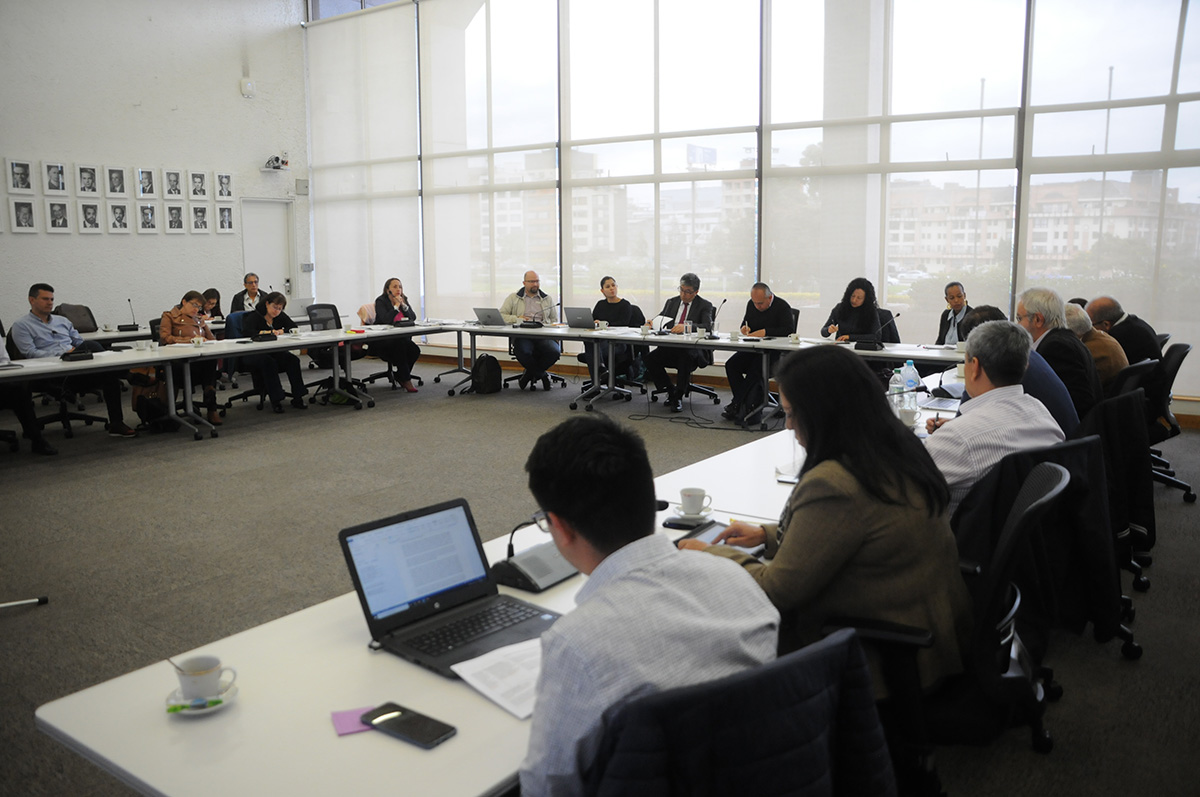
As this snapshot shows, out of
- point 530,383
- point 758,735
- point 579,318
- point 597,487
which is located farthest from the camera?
point 530,383

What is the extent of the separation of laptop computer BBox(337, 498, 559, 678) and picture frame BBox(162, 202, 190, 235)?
10.2 m

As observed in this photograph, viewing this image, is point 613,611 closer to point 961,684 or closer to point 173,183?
point 961,684

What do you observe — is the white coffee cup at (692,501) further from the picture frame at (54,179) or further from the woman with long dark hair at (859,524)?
the picture frame at (54,179)

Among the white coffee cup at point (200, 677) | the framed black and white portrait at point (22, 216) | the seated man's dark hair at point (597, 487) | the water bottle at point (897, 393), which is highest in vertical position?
the framed black and white portrait at point (22, 216)

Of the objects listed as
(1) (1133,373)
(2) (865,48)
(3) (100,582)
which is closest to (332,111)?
(2) (865,48)

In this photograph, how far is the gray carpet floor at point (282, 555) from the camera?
257 cm

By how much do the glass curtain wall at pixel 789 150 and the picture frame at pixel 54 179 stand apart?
11.4 ft

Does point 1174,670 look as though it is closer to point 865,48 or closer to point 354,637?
point 354,637

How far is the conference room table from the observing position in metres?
1.32

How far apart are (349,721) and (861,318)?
22.6ft

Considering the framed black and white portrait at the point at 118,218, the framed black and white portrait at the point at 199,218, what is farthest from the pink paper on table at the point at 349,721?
the framed black and white portrait at the point at 199,218

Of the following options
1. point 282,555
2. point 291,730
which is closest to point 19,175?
point 282,555

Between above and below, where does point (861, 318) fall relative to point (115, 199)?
below

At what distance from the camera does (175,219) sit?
1072 centimetres
